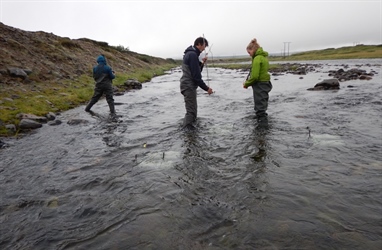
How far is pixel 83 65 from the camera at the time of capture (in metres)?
30.7

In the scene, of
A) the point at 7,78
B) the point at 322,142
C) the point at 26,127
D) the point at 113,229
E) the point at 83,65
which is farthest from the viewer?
the point at 83,65

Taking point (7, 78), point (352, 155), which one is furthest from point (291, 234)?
point (7, 78)

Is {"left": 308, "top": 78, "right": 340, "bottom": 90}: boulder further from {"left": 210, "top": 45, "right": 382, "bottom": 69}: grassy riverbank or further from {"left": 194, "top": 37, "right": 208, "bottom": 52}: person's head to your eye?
{"left": 210, "top": 45, "right": 382, "bottom": 69}: grassy riverbank

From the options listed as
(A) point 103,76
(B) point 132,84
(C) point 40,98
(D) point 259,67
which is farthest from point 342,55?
(C) point 40,98

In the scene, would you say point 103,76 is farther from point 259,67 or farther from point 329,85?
point 329,85

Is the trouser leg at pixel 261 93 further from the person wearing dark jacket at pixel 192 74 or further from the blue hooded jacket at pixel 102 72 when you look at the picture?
the blue hooded jacket at pixel 102 72

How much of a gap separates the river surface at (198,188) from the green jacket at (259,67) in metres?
1.91

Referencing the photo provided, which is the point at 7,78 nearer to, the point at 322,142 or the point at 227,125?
the point at 227,125

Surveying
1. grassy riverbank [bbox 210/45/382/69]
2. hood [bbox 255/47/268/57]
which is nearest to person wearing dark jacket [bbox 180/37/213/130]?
hood [bbox 255/47/268/57]

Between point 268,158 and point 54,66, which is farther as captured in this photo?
point 54,66

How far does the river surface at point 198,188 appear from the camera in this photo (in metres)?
4.07

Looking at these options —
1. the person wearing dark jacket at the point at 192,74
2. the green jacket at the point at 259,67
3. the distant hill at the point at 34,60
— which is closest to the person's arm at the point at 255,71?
the green jacket at the point at 259,67

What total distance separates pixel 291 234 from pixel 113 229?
287 cm

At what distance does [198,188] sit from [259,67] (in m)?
6.21
